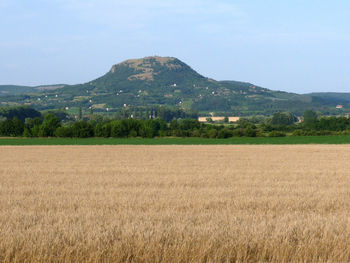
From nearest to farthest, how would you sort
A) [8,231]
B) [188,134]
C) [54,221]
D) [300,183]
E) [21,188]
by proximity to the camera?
[8,231] < [54,221] < [21,188] < [300,183] < [188,134]

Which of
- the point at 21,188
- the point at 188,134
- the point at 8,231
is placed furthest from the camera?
the point at 188,134

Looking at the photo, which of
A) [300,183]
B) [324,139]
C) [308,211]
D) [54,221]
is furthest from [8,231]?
[324,139]

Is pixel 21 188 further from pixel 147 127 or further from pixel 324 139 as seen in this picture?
pixel 147 127

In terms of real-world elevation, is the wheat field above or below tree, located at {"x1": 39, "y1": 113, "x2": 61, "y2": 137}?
above

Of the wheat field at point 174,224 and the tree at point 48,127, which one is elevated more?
the wheat field at point 174,224

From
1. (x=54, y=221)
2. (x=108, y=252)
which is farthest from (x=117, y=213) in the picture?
(x=108, y=252)

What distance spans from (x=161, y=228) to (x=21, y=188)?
1022 centimetres

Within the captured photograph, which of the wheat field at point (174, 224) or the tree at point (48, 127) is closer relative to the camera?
the wheat field at point (174, 224)

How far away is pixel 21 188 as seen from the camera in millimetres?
17609

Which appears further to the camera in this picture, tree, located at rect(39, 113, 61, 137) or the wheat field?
tree, located at rect(39, 113, 61, 137)

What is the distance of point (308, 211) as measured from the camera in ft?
40.0

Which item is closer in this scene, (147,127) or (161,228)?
(161,228)

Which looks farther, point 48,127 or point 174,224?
point 48,127

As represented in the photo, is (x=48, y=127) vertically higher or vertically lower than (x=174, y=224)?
lower
